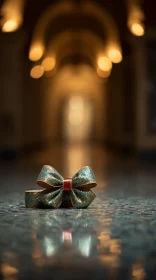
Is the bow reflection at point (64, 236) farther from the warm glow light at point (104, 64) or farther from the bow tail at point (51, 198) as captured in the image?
the warm glow light at point (104, 64)

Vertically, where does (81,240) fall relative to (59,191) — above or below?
below

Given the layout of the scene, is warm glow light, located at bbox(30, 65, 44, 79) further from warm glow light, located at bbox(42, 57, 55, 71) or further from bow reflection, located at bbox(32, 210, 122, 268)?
bow reflection, located at bbox(32, 210, 122, 268)

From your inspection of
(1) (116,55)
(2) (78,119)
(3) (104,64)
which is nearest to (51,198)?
(1) (116,55)

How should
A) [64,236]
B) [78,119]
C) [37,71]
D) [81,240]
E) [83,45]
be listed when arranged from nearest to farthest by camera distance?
[81,240], [64,236], [37,71], [83,45], [78,119]

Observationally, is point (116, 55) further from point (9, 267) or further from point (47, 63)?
point (9, 267)

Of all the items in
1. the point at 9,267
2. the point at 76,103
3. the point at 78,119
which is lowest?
the point at 9,267

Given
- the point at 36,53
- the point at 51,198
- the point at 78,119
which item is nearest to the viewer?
the point at 51,198

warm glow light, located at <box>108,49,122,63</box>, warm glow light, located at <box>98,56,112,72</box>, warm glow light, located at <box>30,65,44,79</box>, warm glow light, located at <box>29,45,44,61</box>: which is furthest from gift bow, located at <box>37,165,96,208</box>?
warm glow light, located at <box>98,56,112,72</box>

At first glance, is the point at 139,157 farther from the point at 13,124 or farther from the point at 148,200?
the point at 148,200
